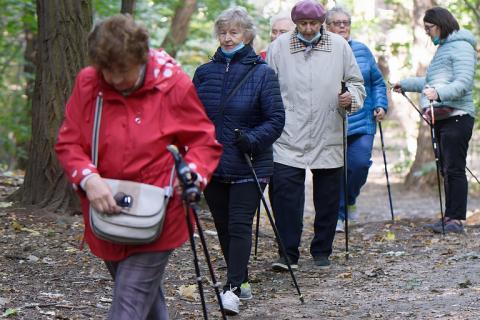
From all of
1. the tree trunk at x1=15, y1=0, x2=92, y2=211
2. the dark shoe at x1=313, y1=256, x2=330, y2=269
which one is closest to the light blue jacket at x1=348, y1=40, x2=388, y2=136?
the dark shoe at x1=313, y1=256, x2=330, y2=269

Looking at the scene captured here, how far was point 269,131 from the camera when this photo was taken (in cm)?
601

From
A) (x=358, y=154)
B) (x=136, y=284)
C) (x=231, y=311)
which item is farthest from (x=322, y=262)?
(x=136, y=284)

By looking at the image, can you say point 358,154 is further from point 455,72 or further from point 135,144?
point 135,144

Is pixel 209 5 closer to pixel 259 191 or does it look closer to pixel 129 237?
pixel 259 191

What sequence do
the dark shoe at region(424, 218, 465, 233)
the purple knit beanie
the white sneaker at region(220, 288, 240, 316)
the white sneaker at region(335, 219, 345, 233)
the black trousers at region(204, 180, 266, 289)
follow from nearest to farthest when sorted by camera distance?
1. the white sneaker at region(220, 288, 240, 316)
2. the black trousers at region(204, 180, 266, 289)
3. the purple knit beanie
4. the dark shoe at region(424, 218, 465, 233)
5. the white sneaker at region(335, 219, 345, 233)

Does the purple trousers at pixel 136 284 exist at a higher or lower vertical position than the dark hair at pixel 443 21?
lower

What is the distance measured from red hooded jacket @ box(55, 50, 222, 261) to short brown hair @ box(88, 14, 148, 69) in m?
0.16

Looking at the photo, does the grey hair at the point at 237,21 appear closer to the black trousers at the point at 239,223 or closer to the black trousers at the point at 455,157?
the black trousers at the point at 239,223

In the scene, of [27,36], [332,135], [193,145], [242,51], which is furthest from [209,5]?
[193,145]

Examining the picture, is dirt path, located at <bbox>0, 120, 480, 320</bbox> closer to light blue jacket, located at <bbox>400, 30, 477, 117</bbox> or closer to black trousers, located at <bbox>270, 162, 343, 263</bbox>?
black trousers, located at <bbox>270, 162, 343, 263</bbox>

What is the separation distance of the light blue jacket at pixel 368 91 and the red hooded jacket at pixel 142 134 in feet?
16.8

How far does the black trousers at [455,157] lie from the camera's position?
8875 millimetres

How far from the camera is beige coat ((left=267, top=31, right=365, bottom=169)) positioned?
7.32 metres

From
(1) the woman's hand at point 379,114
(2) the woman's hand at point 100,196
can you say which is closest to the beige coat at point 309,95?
(1) the woman's hand at point 379,114
